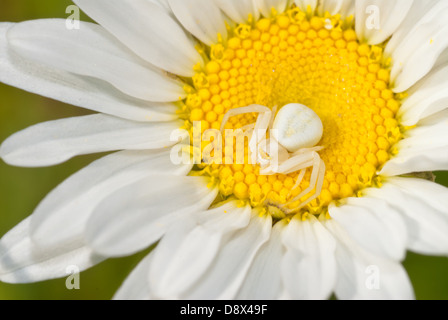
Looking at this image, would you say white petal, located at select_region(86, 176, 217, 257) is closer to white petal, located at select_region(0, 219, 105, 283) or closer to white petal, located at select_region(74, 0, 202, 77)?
white petal, located at select_region(0, 219, 105, 283)

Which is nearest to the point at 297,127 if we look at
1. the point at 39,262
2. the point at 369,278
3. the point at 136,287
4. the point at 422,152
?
the point at 422,152

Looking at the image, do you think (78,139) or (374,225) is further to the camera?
(78,139)

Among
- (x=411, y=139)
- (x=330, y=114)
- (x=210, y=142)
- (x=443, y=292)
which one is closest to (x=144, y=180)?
(x=210, y=142)

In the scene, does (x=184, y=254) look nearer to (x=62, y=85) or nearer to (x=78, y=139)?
(x=78, y=139)

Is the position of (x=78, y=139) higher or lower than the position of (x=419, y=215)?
higher

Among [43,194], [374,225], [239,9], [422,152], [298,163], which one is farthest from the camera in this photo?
[43,194]

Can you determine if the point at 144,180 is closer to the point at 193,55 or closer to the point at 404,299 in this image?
the point at 193,55

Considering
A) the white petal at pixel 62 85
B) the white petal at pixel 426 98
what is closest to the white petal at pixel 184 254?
the white petal at pixel 62 85
